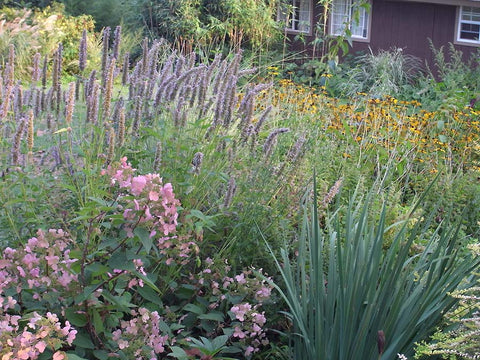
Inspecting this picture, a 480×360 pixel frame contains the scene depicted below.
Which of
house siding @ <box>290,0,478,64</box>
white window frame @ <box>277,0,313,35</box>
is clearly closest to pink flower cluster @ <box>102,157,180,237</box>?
house siding @ <box>290,0,478,64</box>

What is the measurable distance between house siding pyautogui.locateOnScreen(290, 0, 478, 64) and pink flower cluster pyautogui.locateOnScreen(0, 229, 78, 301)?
13.7 meters

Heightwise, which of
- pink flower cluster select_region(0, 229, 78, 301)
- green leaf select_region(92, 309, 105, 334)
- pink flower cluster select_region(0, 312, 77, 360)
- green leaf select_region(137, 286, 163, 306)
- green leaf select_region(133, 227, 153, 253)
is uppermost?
green leaf select_region(133, 227, 153, 253)

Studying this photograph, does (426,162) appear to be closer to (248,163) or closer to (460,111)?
(460,111)

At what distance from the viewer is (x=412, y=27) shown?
1595 centimetres

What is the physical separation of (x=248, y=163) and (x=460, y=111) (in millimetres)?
4165

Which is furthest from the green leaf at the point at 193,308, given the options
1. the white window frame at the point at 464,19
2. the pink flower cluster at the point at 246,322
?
the white window frame at the point at 464,19

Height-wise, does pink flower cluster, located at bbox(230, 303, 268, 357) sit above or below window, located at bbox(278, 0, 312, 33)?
below

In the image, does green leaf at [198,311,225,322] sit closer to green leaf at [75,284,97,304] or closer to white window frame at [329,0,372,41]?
green leaf at [75,284,97,304]

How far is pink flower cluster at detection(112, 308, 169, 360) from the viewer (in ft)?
8.04

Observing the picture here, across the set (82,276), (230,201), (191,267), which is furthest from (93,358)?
(230,201)

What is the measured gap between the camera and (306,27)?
17.8 meters

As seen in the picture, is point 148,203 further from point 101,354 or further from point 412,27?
point 412,27

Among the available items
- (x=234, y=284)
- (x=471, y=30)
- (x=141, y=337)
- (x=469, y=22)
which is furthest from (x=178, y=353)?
(x=471, y=30)

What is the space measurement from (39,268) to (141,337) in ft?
1.53
